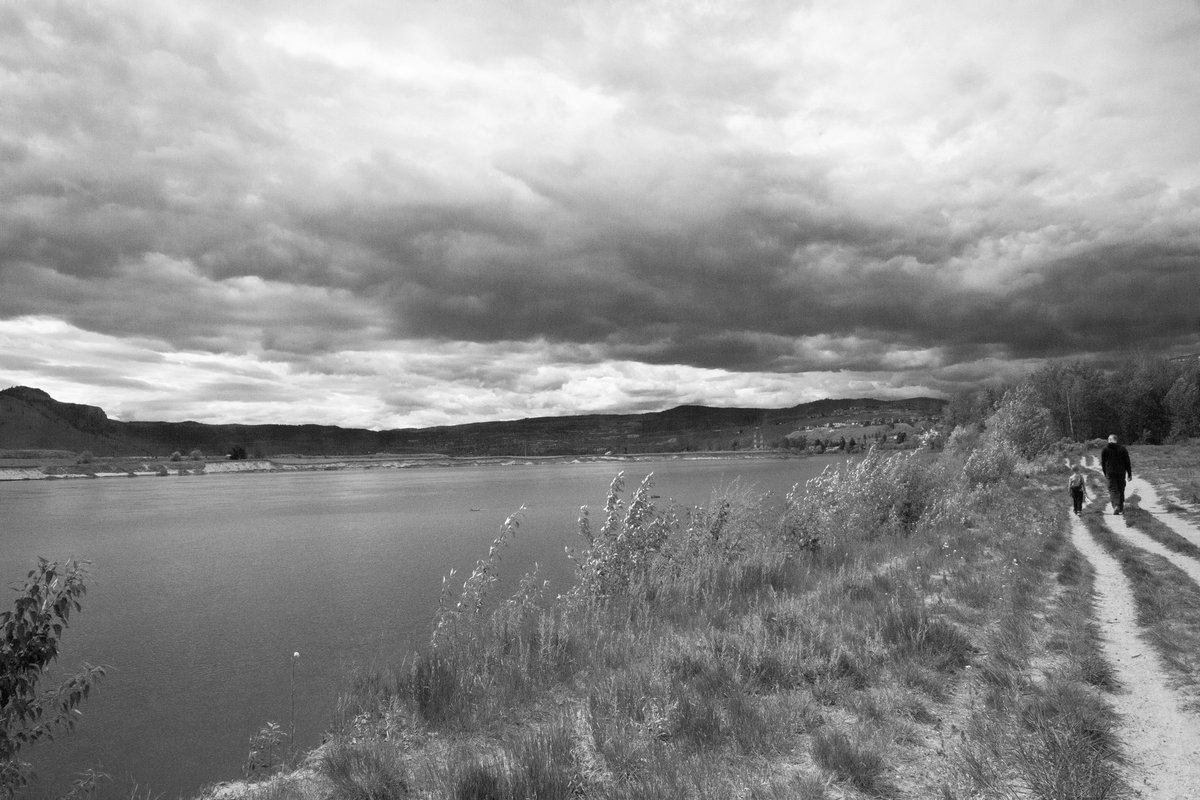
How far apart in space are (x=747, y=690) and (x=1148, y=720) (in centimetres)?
370

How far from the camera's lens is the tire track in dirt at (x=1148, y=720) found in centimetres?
521

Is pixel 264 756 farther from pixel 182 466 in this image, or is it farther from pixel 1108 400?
pixel 182 466

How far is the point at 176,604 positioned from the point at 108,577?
21.7 feet

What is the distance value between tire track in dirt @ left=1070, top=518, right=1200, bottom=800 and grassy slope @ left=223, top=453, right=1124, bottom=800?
211 mm

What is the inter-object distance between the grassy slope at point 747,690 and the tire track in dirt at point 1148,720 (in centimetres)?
21

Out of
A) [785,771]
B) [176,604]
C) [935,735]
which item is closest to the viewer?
[785,771]

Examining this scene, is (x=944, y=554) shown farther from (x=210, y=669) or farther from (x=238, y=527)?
(x=238, y=527)

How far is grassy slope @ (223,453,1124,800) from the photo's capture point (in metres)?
5.76

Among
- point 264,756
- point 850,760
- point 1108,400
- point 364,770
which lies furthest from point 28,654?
point 1108,400

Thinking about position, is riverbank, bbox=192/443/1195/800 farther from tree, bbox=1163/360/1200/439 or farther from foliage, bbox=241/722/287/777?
tree, bbox=1163/360/1200/439

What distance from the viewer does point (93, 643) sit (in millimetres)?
14492

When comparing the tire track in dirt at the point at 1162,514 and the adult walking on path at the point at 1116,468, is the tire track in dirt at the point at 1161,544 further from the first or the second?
the adult walking on path at the point at 1116,468

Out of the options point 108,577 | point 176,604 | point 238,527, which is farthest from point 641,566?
point 238,527

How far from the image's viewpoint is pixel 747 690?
25.9ft
